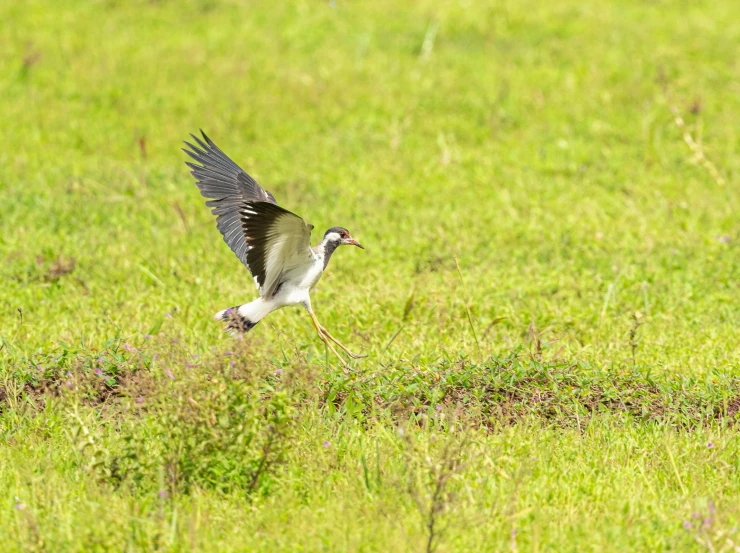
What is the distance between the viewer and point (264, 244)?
5.30 meters

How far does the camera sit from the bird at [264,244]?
5.11m

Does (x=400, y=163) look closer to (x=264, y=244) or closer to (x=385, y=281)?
(x=385, y=281)

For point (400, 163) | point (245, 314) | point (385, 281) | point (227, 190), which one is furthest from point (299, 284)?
point (400, 163)

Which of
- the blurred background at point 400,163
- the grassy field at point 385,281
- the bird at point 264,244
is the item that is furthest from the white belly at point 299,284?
the blurred background at point 400,163

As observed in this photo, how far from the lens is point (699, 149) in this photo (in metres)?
9.44

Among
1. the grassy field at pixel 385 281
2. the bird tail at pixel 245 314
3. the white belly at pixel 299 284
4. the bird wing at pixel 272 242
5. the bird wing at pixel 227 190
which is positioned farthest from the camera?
the bird wing at pixel 227 190

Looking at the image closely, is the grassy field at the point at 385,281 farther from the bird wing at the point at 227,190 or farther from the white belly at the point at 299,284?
the bird wing at the point at 227,190

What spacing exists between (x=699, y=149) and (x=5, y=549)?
7.51m

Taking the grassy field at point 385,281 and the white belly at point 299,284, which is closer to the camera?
the grassy field at point 385,281

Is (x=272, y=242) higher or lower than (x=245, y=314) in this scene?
higher

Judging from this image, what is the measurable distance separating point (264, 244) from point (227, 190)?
1022mm

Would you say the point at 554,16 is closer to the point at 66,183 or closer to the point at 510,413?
the point at 66,183

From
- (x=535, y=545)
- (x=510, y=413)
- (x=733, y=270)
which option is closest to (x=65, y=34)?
(x=733, y=270)

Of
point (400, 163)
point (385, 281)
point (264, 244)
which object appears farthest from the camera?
point (400, 163)
